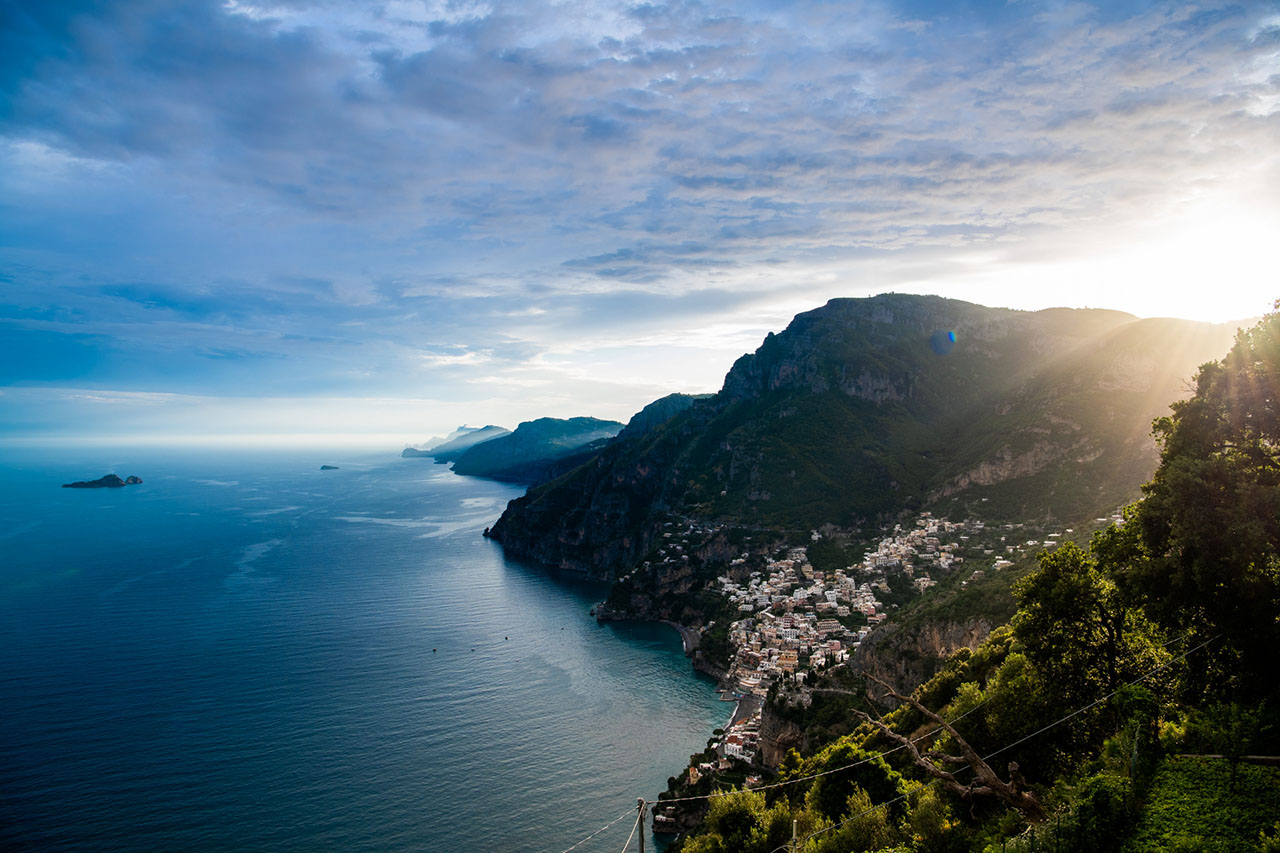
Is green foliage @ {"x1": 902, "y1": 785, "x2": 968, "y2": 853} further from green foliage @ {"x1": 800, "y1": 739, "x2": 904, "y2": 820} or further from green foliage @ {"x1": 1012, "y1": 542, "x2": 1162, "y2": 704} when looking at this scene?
green foliage @ {"x1": 1012, "y1": 542, "x2": 1162, "y2": 704}

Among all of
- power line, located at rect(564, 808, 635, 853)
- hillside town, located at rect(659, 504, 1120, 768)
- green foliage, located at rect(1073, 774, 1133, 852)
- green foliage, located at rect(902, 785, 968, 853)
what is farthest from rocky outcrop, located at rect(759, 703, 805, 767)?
green foliage, located at rect(1073, 774, 1133, 852)

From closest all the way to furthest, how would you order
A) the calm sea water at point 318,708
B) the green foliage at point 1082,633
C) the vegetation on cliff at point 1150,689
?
the vegetation on cliff at point 1150,689 < the green foliage at point 1082,633 < the calm sea water at point 318,708

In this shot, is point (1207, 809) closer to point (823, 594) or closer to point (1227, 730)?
point (1227, 730)

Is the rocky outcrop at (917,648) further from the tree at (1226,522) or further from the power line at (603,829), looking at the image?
the tree at (1226,522)

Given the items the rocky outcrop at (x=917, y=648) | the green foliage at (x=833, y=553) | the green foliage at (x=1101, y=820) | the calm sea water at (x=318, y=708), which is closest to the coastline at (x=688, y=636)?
the calm sea water at (x=318, y=708)

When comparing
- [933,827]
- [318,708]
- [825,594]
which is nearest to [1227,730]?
[933,827]

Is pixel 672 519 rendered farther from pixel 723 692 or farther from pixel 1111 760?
pixel 1111 760

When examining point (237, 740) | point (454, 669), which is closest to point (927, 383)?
point (454, 669)

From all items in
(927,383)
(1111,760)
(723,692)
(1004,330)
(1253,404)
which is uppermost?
(1004,330)
